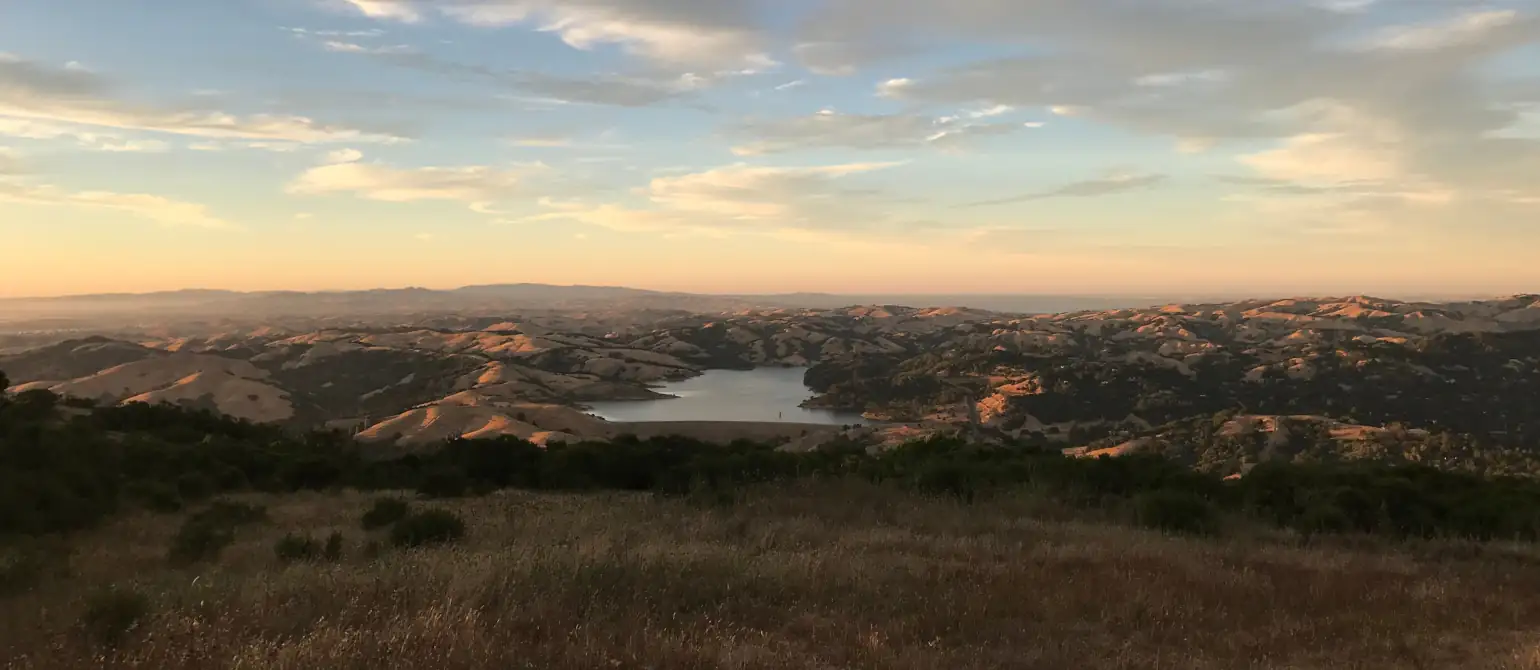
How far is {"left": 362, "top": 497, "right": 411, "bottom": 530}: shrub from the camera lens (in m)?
14.1

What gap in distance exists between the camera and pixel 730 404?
116 meters

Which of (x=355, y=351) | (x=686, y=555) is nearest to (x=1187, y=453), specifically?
(x=686, y=555)

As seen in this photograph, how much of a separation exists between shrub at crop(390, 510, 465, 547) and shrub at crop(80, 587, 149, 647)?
469 centimetres

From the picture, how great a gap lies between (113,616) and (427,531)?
577 centimetres

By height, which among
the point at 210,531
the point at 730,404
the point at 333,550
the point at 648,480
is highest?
the point at 333,550

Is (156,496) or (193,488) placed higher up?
(156,496)

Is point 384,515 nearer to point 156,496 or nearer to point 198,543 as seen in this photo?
point 198,543

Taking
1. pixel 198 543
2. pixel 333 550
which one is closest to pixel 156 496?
pixel 198 543

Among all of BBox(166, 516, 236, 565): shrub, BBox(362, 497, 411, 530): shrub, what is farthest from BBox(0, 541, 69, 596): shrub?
BBox(362, 497, 411, 530): shrub

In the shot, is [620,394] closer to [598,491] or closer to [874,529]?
[598,491]

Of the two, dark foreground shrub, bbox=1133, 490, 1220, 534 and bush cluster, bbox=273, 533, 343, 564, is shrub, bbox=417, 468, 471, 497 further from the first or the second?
dark foreground shrub, bbox=1133, 490, 1220, 534

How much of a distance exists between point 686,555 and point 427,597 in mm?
2956

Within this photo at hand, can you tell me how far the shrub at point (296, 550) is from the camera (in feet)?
34.0

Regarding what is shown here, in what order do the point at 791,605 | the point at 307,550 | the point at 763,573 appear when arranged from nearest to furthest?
1. the point at 791,605
2. the point at 763,573
3. the point at 307,550
